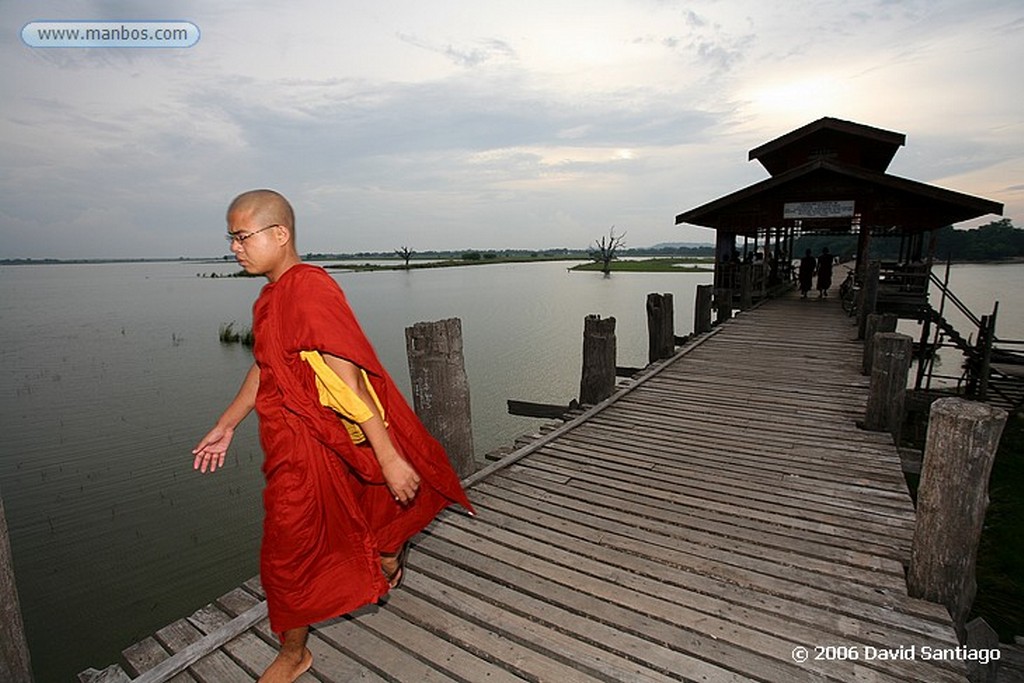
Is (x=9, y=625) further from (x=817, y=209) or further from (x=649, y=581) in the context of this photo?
(x=817, y=209)

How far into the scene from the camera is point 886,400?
16.7 feet

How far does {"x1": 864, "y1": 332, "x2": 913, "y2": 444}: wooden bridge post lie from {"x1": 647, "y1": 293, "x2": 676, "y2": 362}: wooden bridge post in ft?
12.3

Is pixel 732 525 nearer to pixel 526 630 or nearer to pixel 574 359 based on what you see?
pixel 526 630

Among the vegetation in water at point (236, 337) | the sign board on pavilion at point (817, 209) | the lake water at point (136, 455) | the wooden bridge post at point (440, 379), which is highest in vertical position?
the sign board on pavilion at point (817, 209)

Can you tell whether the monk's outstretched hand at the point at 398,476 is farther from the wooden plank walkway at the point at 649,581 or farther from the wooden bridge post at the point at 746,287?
the wooden bridge post at the point at 746,287

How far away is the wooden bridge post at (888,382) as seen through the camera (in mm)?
4871

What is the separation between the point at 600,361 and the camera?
6664 millimetres

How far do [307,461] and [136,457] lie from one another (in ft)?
33.2

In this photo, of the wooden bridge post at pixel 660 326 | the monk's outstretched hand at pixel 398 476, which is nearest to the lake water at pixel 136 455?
the wooden bridge post at pixel 660 326

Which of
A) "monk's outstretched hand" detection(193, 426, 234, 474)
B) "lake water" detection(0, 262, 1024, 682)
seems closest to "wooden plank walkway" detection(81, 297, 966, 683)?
"monk's outstretched hand" detection(193, 426, 234, 474)

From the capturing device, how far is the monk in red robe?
80.4 inches

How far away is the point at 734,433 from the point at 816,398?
184 cm

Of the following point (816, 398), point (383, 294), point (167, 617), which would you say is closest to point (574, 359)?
point (816, 398)

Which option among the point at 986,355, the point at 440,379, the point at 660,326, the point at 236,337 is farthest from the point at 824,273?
the point at 236,337
